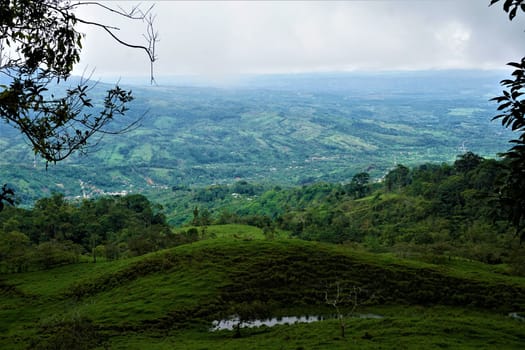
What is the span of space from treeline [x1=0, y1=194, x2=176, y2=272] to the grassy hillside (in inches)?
142

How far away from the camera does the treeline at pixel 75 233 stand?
53125mm

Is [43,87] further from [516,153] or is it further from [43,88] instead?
[516,153]

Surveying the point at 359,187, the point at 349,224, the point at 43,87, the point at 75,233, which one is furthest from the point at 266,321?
the point at 359,187

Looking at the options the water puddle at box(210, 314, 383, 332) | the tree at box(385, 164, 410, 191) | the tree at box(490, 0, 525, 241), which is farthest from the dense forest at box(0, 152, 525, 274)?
the tree at box(490, 0, 525, 241)

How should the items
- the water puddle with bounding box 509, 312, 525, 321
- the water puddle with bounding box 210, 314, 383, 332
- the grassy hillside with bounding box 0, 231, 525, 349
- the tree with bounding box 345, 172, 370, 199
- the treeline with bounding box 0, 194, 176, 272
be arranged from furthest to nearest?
the tree with bounding box 345, 172, 370, 199 → the treeline with bounding box 0, 194, 176, 272 → the water puddle with bounding box 509, 312, 525, 321 → the water puddle with bounding box 210, 314, 383, 332 → the grassy hillside with bounding box 0, 231, 525, 349

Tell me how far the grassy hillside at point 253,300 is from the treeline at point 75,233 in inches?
142

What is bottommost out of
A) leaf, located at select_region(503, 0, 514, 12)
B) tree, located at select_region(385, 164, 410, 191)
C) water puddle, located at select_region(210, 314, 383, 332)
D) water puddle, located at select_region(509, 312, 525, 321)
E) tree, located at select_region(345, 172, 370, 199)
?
tree, located at select_region(345, 172, 370, 199)

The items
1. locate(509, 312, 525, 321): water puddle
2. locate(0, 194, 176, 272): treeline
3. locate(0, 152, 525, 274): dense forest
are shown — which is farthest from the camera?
locate(0, 152, 525, 274): dense forest

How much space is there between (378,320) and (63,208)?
2706 inches

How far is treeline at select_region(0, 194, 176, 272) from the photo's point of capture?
174 ft

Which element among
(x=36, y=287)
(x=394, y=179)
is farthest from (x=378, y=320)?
(x=394, y=179)

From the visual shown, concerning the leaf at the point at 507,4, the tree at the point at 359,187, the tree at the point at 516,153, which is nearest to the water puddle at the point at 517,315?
the tree at the point at 516,153

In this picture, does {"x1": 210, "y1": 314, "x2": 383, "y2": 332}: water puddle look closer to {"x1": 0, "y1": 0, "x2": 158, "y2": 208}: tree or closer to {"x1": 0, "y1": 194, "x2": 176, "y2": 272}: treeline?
{"x1": 0, "y1": 0, "x2": 158, "y2": 208}: tree

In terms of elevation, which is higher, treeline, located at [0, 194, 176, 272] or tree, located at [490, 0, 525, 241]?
tree, located at [490, 0, 525, 241]
